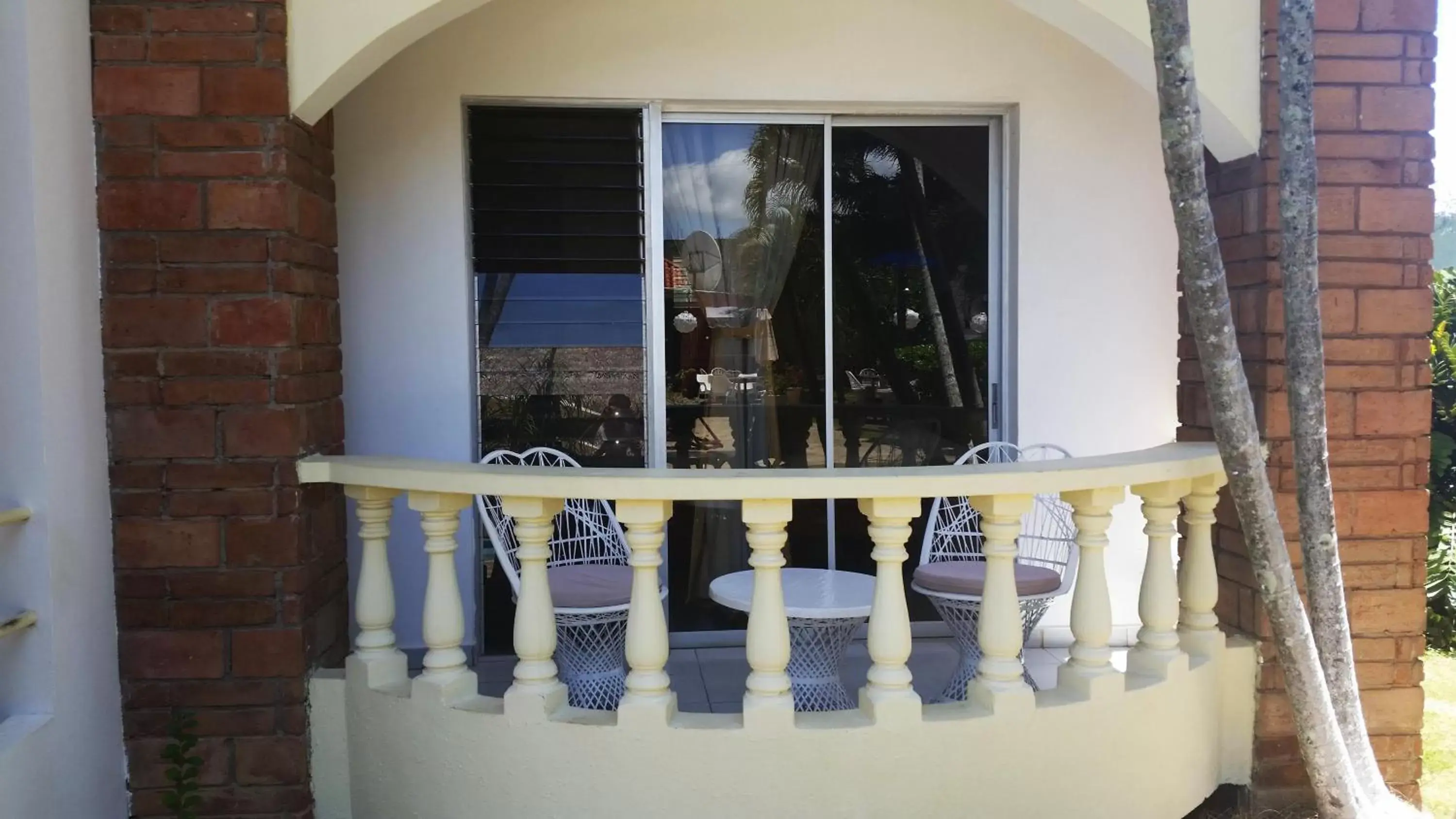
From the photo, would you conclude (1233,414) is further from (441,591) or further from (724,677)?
(724,677)

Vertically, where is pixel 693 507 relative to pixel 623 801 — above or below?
above

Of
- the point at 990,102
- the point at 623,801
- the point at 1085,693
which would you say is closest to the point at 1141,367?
the point at 990,102

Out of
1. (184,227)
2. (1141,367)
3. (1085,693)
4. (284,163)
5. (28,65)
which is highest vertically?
(28,65)

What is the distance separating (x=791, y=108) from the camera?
3.90 metres

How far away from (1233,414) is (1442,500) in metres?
3.80

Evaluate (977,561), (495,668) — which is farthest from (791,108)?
(495,668)

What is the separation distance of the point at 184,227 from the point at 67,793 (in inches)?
54.7

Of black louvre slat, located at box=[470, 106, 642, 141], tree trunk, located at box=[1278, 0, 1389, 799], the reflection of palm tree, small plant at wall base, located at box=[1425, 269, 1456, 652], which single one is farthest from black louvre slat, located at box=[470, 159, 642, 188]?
small plant at wall base, located at box=[1425, 269, 1456, 652]

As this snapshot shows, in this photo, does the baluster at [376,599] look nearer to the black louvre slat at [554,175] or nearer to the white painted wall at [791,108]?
the white painted wall at [791,108]

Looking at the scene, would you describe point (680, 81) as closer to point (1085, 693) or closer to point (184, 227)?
point (184, 227)

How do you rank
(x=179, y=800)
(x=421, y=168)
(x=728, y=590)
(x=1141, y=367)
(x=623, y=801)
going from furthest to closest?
(x=1141, y=367) → (x=421, y=168) → (x=728, y=590) → (x=179, y=800) → (x=623, y=801)

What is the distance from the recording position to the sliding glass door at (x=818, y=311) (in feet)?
13.1

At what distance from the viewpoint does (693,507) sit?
416cm

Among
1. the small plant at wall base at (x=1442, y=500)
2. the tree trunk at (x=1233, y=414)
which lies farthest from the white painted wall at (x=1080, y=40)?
the small plant at wall base at (x=1442, y=500)
